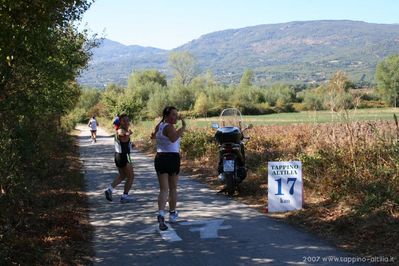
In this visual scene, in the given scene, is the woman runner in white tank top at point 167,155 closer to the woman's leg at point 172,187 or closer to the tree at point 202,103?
the woman's leg at point 172,187

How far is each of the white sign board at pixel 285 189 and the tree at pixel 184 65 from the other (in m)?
163

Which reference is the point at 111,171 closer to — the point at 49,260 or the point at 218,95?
the point at 49,260

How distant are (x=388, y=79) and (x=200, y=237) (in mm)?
80721

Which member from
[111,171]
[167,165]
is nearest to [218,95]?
[111,171]

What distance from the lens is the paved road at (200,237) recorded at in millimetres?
6316

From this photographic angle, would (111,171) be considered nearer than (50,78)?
No

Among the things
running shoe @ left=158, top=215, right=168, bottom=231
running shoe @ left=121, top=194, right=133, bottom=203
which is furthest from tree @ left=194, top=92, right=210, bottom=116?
running shoe @ left=158, top=215, right=168, bottom=231

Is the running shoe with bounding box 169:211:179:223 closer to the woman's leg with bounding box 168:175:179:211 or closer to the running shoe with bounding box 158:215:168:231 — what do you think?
the woman's leg with bounding box 168:175:179:211

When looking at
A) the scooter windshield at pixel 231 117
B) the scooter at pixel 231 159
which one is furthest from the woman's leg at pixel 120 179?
the scooter windshield at pixel 231 117

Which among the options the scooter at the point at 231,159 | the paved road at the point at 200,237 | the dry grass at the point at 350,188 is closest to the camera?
the paved road at the point at 200,237

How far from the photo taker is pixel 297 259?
6145 mm

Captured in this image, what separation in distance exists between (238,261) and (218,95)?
8632cm

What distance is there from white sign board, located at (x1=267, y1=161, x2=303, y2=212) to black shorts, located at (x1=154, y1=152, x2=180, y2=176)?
1.88 meters

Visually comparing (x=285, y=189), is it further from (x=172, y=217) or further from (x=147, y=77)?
(x=147, y=77)
